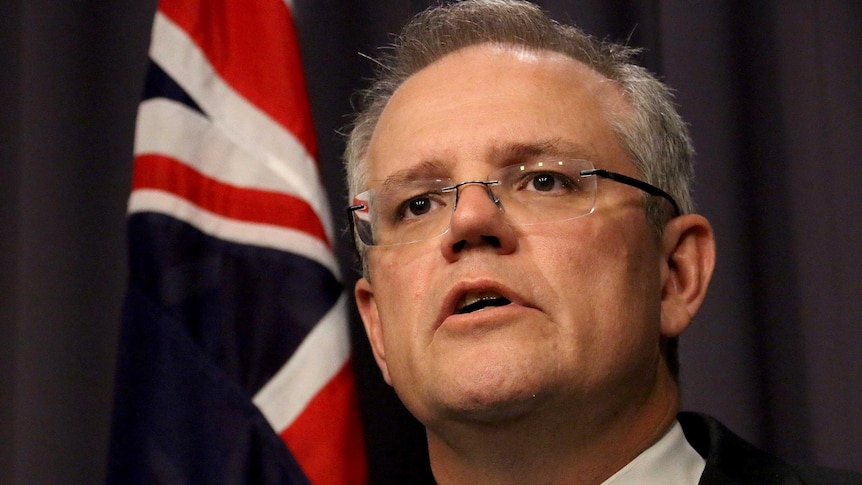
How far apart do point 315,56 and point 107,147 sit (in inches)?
19.6

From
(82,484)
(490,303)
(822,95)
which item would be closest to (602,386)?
(490,303)

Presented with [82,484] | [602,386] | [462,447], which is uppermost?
[602,386]

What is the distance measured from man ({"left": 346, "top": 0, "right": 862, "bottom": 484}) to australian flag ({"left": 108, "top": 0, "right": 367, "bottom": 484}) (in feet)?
0.44

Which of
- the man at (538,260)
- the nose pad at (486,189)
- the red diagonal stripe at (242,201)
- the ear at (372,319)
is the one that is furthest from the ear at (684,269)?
the red diagonal stripe at (242,201)

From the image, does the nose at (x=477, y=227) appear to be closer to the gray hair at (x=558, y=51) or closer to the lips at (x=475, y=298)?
the lips at (x=475, y=298)

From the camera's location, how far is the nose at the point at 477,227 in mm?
1324

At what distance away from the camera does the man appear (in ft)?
4.34

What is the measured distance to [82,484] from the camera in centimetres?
187

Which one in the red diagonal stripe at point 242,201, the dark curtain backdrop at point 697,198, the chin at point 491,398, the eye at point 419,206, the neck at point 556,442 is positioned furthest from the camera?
the dark curtain backdrop at point 697,198

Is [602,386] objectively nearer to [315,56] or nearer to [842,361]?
[842,361]

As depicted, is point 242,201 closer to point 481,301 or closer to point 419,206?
point 419,206

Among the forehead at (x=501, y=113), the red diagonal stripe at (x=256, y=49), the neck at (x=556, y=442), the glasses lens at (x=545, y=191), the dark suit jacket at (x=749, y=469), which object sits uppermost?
the red diagonal stripe at (x=256, y=49)

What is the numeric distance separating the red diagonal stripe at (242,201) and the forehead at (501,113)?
147mm

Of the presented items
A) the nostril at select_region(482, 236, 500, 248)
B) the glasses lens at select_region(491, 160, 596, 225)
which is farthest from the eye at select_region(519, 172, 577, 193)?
the nostril at select_region(482, 236, 500, 248)
